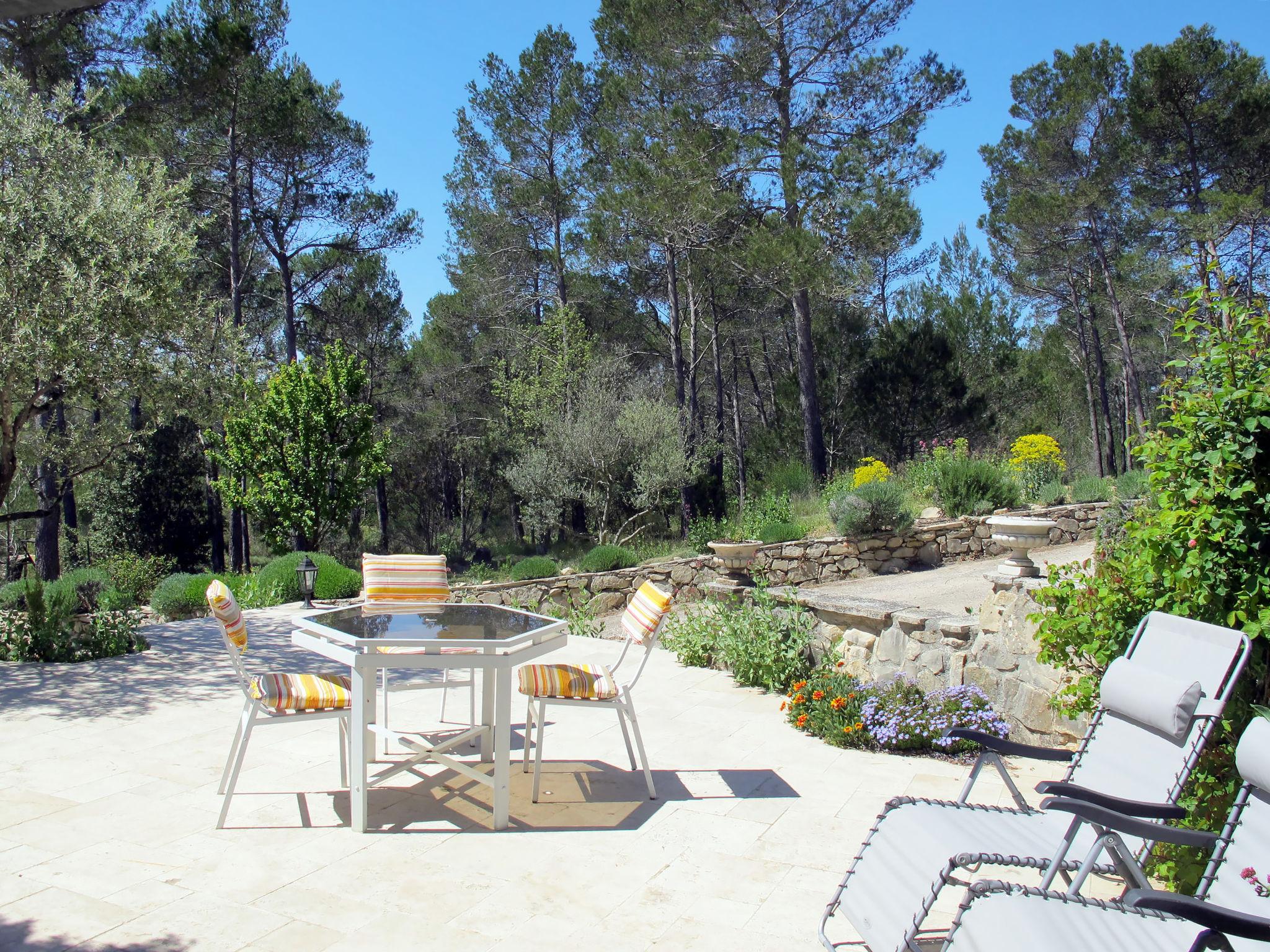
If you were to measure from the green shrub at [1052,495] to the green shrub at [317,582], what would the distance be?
8.32m

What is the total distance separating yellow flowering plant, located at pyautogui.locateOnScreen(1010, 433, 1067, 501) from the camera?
11633 mm

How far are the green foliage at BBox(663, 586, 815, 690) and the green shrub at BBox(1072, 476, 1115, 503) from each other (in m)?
7.17

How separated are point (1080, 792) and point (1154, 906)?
1.52 feet

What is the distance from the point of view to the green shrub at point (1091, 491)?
11430mm

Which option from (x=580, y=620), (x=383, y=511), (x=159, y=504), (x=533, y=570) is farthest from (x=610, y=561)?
(x=383, y=511)

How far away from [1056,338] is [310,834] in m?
23.2

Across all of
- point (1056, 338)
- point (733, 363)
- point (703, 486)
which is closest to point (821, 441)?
point (703, 486)

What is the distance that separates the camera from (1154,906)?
64.3 inches

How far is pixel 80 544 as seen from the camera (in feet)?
54.3

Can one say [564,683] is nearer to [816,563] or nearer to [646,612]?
[646,612]

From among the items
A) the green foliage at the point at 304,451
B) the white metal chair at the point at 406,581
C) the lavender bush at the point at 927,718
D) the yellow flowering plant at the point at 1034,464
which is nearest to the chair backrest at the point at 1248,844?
the lavender bush at the point at 927,718

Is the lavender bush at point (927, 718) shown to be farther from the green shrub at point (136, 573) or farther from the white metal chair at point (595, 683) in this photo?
the green shrub at point (136, 573)

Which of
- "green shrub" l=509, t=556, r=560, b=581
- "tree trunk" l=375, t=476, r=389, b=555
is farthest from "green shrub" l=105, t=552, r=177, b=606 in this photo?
"tree trunk" l=375, t=476, r=389, b=555

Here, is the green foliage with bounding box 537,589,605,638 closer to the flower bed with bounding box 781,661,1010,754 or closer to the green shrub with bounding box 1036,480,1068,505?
the flower bed with bounding box 781,661,1010,754
